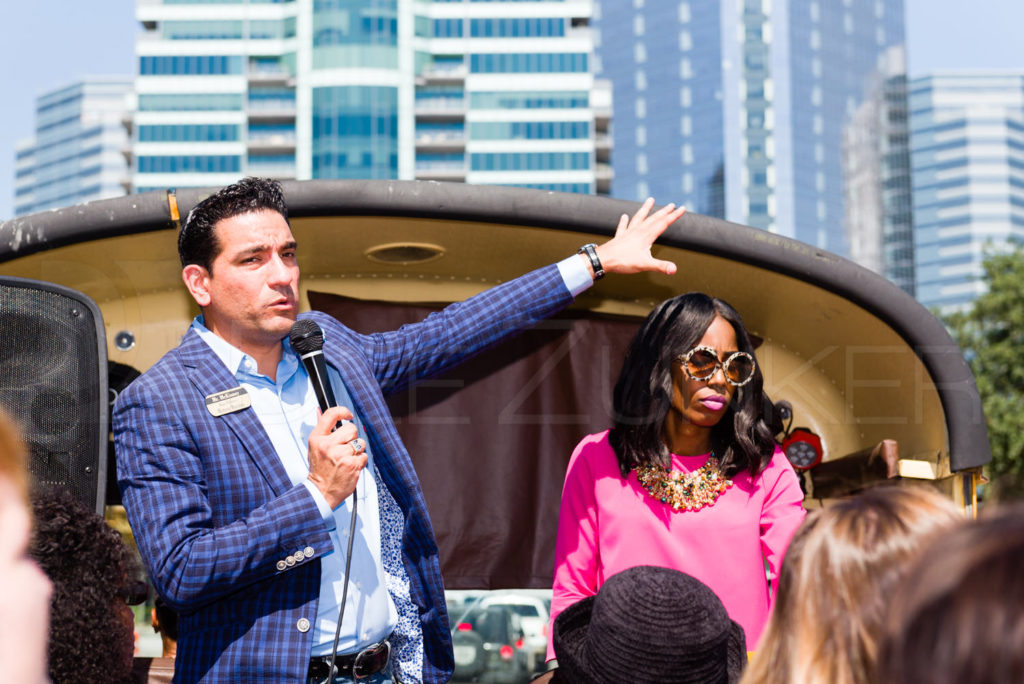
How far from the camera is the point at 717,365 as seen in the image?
317cm

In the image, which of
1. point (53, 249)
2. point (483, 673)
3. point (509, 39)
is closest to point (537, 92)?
point (509, 39)

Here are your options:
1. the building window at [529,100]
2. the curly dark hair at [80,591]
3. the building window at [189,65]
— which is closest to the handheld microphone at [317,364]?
the curly dark hair at [80,591]

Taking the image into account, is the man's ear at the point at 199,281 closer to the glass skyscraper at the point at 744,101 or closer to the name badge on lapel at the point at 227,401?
the name badge on lapel at the point at 227,401

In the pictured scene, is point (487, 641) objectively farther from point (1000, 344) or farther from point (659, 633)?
point (1000, 344)

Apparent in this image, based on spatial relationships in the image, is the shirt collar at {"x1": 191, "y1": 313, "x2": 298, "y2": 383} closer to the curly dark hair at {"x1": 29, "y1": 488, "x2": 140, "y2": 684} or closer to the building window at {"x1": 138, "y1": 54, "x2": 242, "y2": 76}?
the curly dark hair at {"x1": 29, "y1": 488, "x2": 140, "y2": 684}

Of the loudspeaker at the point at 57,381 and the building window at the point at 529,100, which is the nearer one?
the loudspeaker at the point at 57,381

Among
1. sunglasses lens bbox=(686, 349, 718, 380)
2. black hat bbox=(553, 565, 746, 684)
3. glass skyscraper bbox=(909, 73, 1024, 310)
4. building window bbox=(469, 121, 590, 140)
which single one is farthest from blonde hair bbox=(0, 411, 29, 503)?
glass skyscraper bbox=(909, 73, 1024, 310)

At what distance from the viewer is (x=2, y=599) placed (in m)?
1.09

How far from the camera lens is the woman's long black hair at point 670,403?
3.16 m

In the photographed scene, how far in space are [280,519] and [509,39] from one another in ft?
266

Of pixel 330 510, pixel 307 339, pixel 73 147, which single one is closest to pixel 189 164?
pixel 307 339

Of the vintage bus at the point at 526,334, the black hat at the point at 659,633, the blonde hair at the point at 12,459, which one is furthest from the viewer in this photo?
the vintage bus at the point at 526,334

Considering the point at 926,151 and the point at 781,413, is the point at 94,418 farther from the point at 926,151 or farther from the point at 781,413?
the point at 926,151

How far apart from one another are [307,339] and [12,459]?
144 cm
